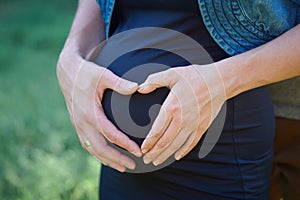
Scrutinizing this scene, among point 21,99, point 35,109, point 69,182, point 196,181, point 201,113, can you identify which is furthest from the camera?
point 21,99

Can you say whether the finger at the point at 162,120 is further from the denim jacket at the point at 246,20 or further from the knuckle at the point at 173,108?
the denim jacket at the point at 246,20

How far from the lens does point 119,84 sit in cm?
127

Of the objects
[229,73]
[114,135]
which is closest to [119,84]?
[114,135]

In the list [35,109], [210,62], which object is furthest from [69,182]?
[210,62]

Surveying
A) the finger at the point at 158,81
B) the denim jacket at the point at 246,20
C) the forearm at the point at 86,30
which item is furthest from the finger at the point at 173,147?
the forearm at the point at 86,30

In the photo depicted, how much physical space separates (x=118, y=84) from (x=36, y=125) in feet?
8.38

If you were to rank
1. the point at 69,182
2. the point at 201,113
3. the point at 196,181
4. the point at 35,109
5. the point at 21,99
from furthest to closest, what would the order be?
1. the point at 21,99
2. the point at 35,109
3. the point at 69,182
4. the point at 196,181
5. the point at 201,113

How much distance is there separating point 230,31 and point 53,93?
3.39 meters

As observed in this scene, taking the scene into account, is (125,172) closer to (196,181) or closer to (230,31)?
(196,181)

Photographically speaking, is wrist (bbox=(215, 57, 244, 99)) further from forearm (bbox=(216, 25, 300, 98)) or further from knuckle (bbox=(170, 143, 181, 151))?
knuckle (bbox=(170, 143, 181, 151))

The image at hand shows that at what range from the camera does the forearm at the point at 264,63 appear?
1.19 metres

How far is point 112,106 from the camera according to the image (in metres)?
1.31

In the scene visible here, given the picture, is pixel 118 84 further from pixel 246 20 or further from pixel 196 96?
pixel 246 20

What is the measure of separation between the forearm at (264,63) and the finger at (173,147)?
122 millimetres
